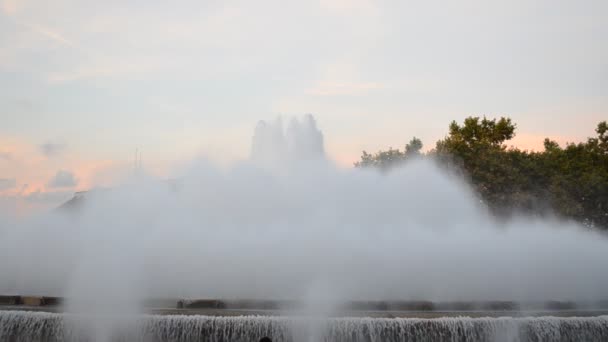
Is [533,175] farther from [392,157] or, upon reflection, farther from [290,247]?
[290,247]

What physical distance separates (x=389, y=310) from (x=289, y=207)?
5717 millimetres

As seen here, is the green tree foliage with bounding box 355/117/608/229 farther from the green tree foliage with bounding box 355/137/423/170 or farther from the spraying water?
the spraying water

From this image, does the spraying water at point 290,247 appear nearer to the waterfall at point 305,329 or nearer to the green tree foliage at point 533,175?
the waterfall at point 305,329

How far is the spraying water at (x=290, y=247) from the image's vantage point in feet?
31.0

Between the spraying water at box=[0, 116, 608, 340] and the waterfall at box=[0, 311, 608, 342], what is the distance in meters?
0.77

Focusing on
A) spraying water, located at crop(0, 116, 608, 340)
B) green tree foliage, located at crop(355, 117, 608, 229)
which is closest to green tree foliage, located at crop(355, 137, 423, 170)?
green tree foliage, located at crop(355, 117, 608, 229)

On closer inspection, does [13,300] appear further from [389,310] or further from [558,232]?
[558,232]

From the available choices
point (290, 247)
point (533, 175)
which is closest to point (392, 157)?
point (533, 175)

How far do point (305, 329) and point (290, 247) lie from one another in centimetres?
370

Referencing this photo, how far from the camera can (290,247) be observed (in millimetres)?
10719

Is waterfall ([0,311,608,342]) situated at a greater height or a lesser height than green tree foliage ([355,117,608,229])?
lesser

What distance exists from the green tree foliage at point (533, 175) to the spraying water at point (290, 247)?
1364cm

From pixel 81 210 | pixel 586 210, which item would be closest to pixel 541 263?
pixel 81 210

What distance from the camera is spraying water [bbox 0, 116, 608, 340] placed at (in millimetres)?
9445
